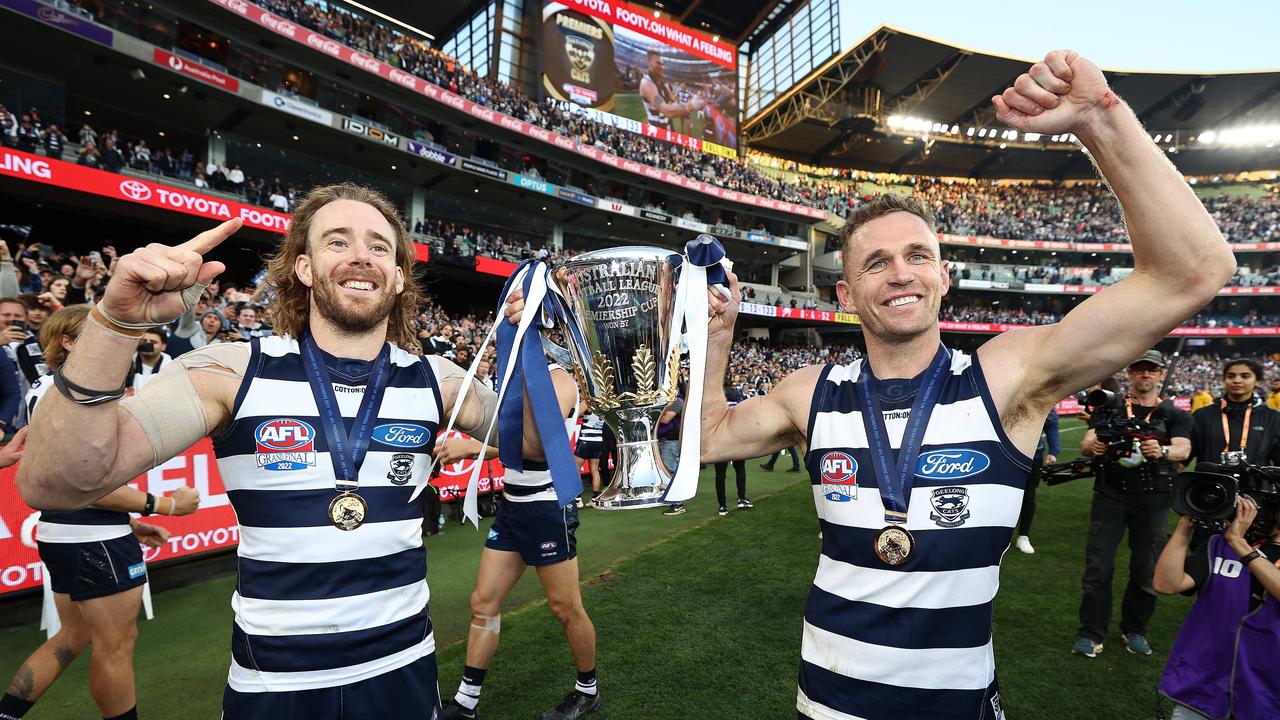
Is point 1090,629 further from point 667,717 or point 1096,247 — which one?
point 1096,247

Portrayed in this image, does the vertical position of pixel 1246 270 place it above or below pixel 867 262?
above

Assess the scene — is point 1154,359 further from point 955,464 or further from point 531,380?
point 531,380

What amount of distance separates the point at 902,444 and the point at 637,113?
1429 inches

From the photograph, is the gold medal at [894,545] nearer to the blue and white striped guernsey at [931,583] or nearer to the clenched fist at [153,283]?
the blue and white striped guernsey at [931,583]

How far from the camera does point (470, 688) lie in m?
3.12

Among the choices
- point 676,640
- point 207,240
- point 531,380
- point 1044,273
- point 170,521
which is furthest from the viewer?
point 1044,273

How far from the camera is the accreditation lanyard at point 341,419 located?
5.43ft

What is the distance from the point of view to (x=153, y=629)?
14.0ft

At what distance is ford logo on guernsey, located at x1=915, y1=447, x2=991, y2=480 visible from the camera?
5.03 ft

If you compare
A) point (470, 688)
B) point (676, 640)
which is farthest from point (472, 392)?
point (676, 640)

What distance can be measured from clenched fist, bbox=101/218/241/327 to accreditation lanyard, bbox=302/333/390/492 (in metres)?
0.41

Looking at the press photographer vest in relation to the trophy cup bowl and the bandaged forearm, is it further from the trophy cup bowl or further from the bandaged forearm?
the bandaged forearm

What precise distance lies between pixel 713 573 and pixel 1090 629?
2.87 m

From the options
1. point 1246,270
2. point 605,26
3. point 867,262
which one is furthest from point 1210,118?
point 867,262
